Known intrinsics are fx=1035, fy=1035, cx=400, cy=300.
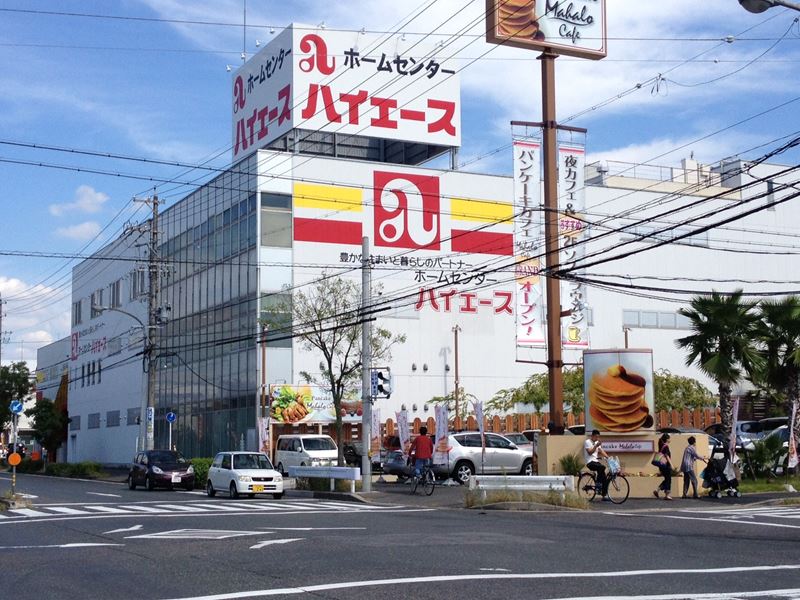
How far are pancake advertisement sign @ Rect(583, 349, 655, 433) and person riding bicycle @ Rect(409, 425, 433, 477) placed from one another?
4638mm

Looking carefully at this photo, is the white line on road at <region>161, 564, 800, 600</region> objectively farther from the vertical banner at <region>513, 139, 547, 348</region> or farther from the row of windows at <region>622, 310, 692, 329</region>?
the row of windows at <region>622, 310, 692, 329</region>

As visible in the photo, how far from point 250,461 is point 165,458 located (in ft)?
24.9

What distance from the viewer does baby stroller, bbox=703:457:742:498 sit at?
2738 cm

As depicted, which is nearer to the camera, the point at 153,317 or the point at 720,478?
the point at 720,478

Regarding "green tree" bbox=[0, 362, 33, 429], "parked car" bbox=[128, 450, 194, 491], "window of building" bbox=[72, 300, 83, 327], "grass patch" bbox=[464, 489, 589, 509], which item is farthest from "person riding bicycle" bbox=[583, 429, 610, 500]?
"green tree" bbox=[0, 362, 33, 429]

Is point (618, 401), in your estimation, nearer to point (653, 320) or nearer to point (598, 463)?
point (598, 463)

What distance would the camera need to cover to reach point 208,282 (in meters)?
61.7

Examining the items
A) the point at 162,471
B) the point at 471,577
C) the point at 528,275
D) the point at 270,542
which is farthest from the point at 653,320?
the point at 471,577

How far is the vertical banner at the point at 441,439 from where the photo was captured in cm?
3400

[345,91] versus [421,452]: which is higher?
[345,91]

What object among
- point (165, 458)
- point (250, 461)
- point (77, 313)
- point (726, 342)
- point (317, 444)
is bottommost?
point (165, 458)

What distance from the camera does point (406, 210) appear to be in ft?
192

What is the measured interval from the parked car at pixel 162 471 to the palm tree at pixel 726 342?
61.0 ft

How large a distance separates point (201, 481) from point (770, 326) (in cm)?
2134
